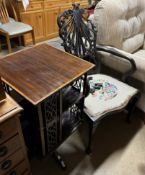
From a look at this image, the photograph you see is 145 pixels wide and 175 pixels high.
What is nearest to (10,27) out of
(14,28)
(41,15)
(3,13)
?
(14,28)

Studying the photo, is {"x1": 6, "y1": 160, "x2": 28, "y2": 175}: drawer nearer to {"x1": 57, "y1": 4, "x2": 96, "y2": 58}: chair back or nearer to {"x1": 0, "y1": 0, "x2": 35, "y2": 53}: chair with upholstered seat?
{"x1": 57, "y1": 4, "x2": 96, "y2": 58}: chair back

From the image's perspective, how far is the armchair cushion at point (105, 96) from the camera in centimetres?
128

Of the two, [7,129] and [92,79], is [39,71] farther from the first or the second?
[92,79]

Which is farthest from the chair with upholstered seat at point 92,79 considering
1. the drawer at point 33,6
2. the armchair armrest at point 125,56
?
the drawer at point 33,6

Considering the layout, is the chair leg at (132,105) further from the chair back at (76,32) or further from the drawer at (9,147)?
the drawer at (9,147)

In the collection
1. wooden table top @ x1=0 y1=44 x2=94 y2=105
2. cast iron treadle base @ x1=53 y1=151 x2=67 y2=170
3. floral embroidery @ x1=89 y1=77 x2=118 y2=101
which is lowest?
cast iron treadle base @ x1=53 y1=151 x2=67 y2=170

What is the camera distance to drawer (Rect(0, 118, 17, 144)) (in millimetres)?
763

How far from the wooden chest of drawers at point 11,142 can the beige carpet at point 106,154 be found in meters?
0.31

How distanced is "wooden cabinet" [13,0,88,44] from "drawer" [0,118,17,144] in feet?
8.39

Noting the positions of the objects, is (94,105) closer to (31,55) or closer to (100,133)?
(100,133)

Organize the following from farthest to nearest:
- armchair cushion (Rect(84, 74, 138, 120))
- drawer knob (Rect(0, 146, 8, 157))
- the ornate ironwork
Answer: armchair cushion (Rect(84, 74, 138, 120))
the ornate ironwork
drawer knob (Rect(0, 146, 8, 157))

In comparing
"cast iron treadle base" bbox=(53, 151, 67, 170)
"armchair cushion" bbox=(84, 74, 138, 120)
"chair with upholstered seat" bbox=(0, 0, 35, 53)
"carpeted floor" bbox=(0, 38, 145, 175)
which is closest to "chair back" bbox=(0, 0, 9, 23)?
"chair with upholstered seat" bbox=(0, 0, 35, 53)

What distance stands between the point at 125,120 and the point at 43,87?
115 centimetres

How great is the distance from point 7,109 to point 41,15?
9.29 ft
